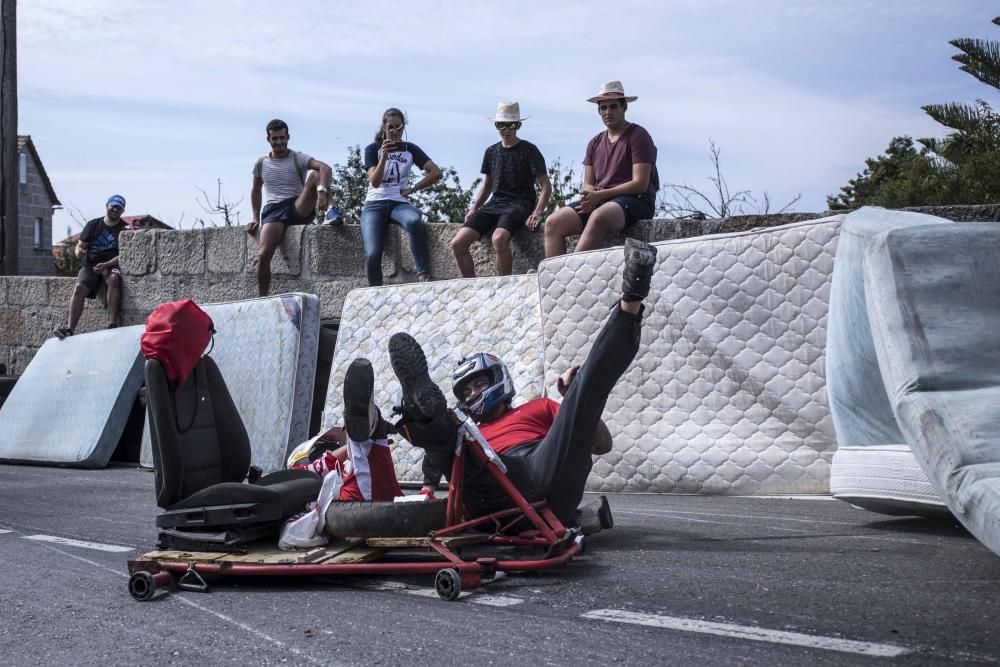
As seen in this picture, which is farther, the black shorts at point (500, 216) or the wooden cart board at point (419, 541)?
the black shorts at point (500, 216)

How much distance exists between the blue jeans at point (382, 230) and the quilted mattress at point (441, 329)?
35cm

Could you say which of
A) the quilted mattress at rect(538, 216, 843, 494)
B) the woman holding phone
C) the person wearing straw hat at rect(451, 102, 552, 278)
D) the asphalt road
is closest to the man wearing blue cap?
the woman holding phone

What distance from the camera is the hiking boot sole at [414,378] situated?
4723mm

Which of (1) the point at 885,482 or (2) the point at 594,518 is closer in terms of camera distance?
(1) the point at 885,482

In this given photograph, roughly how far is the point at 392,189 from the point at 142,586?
18.9 feet

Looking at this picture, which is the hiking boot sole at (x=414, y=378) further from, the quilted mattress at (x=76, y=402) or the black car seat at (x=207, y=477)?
the quilted mattress at (x=76, y=402)

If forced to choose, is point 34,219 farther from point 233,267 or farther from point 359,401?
point 359,401

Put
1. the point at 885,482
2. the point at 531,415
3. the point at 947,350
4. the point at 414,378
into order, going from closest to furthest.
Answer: the point at 947,350
the point at 414,378
the point at 885,482
the point at 531,415

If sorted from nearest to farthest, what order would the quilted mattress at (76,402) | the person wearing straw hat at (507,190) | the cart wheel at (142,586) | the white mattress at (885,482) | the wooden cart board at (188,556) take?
the cart wheel at (142,586) → the wooden cart board at (188,556) → the white mattress at (885,482) → the person wearing straw hat at (507,190) → the quilted mattress at (76,402)

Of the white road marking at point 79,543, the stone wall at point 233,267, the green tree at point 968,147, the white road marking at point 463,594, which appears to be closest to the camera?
the white road marking at point 463,594

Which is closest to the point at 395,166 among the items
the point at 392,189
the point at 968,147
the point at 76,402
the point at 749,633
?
the point at 392,189

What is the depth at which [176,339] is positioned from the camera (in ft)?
18.2

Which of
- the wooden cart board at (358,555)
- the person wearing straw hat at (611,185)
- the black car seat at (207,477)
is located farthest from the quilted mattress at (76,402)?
the wooden cart board at (358,555)

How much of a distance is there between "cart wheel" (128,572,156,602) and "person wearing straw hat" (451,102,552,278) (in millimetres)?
4953
